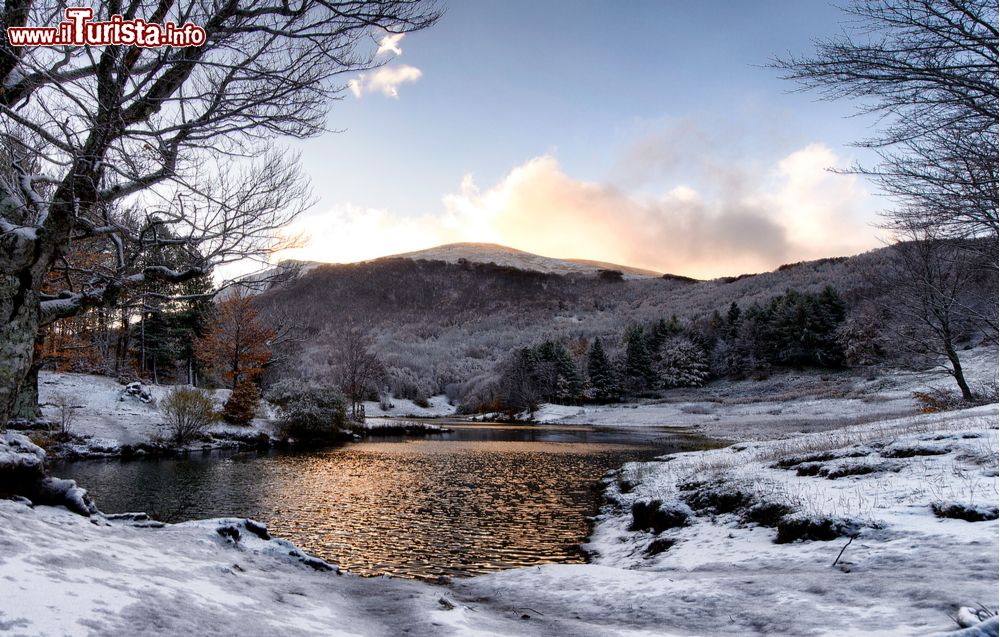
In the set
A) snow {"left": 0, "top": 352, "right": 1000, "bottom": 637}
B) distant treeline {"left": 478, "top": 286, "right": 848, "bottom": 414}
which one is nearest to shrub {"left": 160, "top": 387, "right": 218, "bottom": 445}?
snow {"left": 0, "top": 352, "right": 1000, "bottom": 637}

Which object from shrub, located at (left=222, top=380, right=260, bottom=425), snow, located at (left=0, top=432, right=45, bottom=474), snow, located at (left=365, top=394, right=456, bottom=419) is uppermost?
snow, located at (left=0, top=432, right=45, bottom=474)

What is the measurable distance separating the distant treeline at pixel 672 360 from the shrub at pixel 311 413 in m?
39.2

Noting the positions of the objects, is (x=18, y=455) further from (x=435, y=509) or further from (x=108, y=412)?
(x=108, y=412)

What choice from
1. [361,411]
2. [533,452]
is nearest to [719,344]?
[361,411]

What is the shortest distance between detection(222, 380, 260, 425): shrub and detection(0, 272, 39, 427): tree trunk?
1155 inches

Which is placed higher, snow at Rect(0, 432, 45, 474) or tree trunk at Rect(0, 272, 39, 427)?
tree trunk at Rect(0, 272, 39, 427)

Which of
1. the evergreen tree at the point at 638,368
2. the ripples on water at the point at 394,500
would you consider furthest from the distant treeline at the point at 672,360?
the ripples on water at the point at 394,500

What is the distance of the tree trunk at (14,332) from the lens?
6316mm

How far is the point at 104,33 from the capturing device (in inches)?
234

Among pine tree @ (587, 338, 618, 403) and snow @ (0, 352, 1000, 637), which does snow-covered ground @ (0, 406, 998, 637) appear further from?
pine tree @ (587, 338, 618, 403)

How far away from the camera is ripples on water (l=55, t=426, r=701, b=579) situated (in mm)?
10453

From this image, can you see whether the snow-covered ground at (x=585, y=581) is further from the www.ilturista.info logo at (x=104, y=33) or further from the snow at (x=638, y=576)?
the www.ilturista.info logo at (x=104, y=33)

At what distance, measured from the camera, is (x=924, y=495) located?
752 cm

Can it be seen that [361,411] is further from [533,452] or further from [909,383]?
[909,383]
